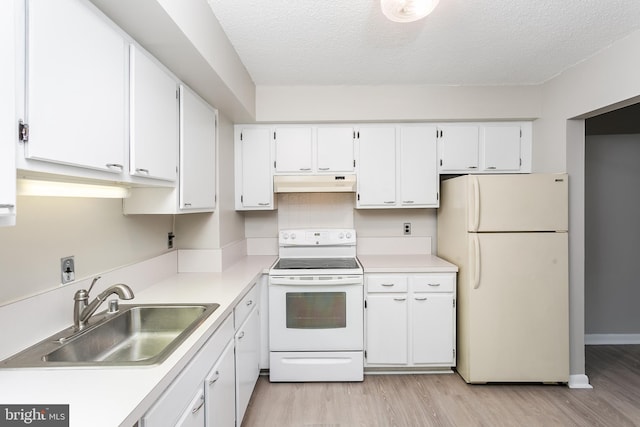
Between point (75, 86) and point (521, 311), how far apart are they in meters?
3.00

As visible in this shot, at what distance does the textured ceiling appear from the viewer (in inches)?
68.8

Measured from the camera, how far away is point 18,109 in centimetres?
86

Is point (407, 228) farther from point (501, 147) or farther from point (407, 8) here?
point (407, 8)

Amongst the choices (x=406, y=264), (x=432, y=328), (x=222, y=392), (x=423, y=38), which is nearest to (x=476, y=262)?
(x=406, y=264)

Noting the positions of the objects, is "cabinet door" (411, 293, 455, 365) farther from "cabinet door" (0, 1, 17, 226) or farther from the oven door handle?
"cabinet door" (0, 1, 17, 226)

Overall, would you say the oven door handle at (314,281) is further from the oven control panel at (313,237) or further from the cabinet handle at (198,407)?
the cabinet handle at (198,407)

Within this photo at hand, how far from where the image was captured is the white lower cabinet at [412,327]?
262 centimetres

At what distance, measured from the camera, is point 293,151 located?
2.99 meters

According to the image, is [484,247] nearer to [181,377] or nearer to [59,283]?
[181,377]

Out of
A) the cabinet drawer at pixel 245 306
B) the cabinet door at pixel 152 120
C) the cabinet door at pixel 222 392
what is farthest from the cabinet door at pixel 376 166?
the cabinet door at pixel 222 392

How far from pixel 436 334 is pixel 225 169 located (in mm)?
2243

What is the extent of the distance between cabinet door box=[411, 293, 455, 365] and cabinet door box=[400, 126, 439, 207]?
90 cm

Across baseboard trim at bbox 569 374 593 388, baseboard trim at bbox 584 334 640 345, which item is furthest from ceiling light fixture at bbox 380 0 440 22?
baseboard trim at bbox 584 334 640 345

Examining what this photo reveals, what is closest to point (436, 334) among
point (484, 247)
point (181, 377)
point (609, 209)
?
point (484, 247)
